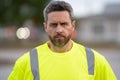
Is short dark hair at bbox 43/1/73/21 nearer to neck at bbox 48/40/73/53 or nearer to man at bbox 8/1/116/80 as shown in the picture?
man at bbox 8/1/116/80

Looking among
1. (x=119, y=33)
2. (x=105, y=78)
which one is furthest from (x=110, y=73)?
(x=119, y=33)

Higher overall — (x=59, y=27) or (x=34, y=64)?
(x=59, y=27)

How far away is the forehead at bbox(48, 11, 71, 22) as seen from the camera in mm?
5805

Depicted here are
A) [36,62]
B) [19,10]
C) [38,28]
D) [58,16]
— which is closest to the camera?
[58,16]

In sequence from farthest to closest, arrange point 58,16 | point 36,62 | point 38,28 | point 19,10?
point 38,28, point 19,10, point 36,62, point 58,16

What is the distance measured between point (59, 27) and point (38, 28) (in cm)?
6975

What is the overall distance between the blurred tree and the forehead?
3690 cm

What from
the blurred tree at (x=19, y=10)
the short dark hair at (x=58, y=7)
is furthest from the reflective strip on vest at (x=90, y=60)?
the blurred tree at (x=19, y=10)

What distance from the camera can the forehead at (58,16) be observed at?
19.0 ft

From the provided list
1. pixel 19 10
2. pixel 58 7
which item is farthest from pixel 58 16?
pixel 19 10

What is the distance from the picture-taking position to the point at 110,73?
6023 millimetres

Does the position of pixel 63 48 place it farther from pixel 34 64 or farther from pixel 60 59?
pixel 34 64

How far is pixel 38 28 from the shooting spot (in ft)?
248

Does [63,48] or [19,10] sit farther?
[19,10]
